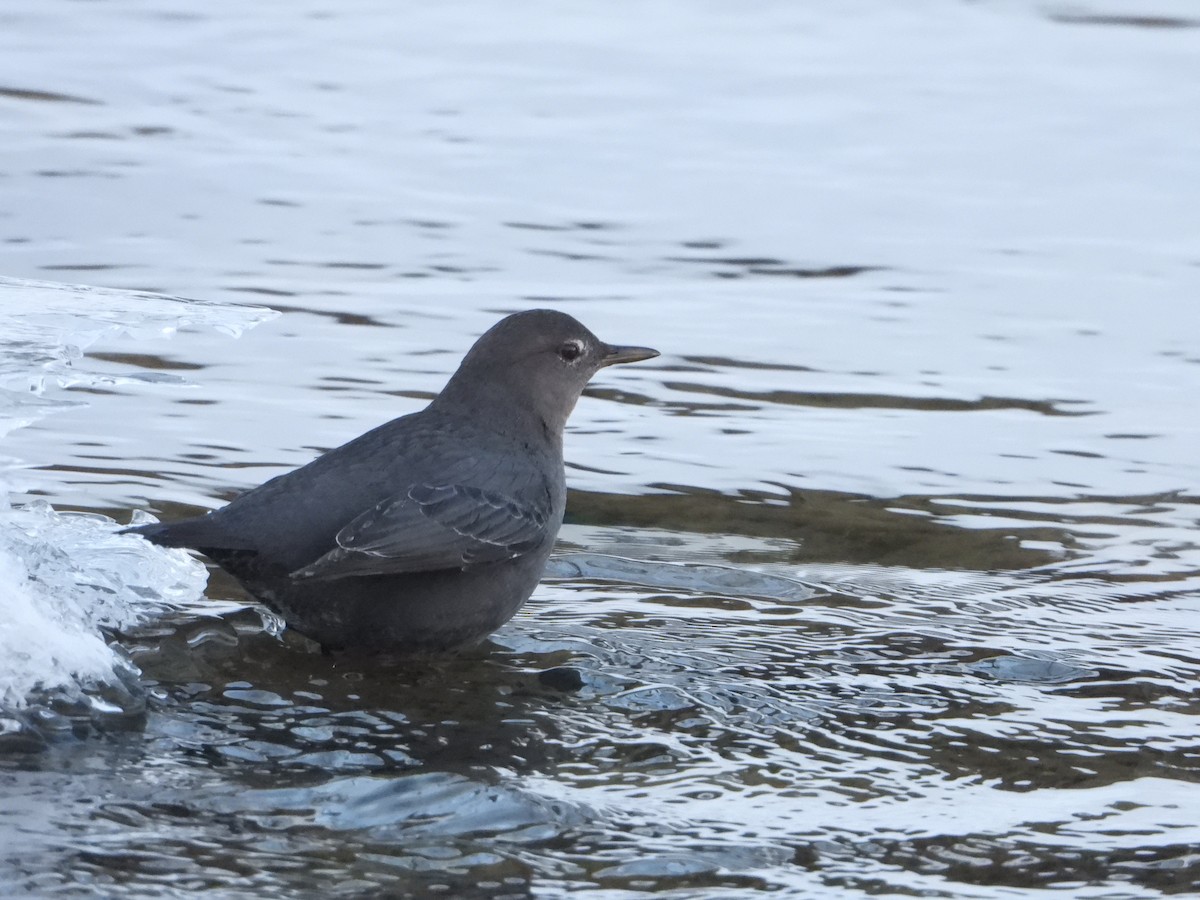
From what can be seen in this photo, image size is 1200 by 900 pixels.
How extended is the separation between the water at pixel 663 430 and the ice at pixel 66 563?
0.06 ft

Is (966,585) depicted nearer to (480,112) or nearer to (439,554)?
(439,554)

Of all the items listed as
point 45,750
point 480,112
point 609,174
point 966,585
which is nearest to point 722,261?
point 609,174

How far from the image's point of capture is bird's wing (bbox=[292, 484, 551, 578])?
13.3 ft

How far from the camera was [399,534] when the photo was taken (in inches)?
163

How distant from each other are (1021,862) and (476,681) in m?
Answer: 1.44

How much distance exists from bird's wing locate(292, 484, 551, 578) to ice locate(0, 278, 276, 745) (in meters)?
0.49

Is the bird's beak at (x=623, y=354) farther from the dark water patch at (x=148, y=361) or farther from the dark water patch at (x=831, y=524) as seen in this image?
the dark water patch at (x=148, y=361)

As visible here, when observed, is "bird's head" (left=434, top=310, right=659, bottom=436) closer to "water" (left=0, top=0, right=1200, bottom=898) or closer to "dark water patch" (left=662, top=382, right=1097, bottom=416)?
"water" (left=0, top=0, right=1200, bottom=898)

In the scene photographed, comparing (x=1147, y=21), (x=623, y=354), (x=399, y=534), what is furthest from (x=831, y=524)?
(x=1147, y=21)

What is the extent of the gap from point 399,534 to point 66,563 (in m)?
0.79

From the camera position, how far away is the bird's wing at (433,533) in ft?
13.3

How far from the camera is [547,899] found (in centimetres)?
306

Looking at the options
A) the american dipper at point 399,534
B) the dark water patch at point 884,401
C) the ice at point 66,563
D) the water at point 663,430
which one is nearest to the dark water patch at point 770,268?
the water at point 663,430

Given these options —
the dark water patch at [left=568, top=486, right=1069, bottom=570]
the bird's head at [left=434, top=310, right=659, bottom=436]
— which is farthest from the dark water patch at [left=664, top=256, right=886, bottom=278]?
the bird's head at [left=434, top=310, right=659, bottom=436]
